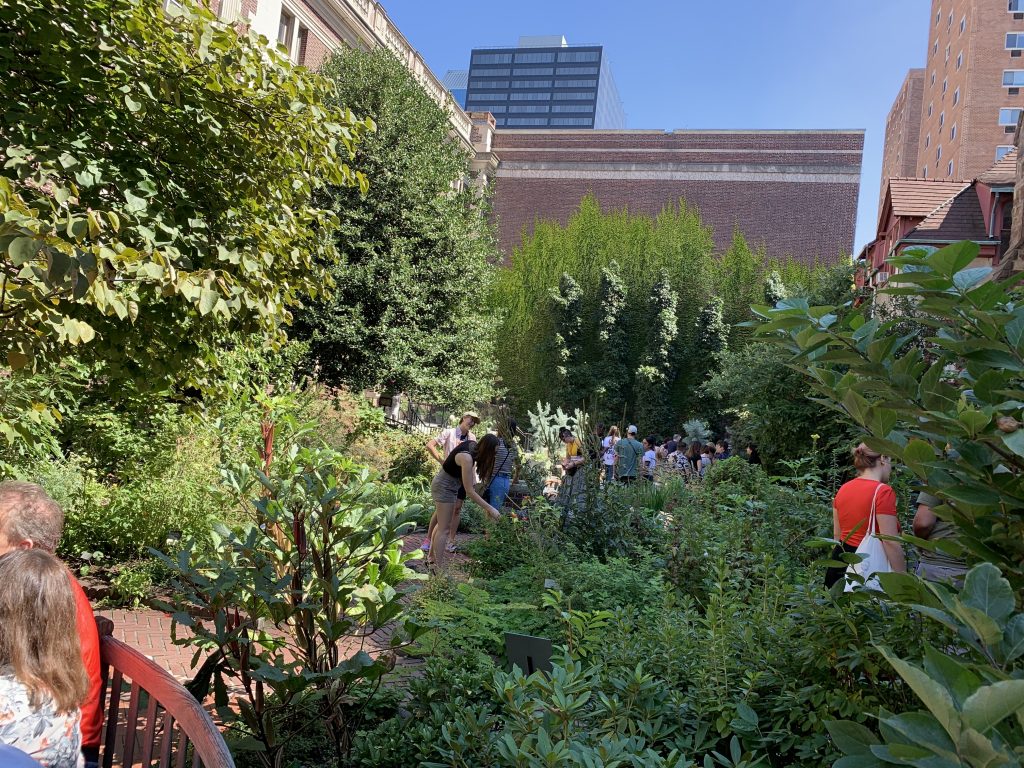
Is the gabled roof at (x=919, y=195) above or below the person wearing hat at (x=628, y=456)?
above

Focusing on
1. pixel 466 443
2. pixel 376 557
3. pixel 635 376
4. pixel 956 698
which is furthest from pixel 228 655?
pixel 635 376

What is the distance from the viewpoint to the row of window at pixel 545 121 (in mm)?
144875

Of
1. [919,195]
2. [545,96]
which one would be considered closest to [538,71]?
[545,96]

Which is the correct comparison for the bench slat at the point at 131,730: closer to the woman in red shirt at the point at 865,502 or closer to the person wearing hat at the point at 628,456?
the woman in red shirt at the point at 865,502

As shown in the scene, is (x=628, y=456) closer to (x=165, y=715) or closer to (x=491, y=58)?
(x=165, y=715)

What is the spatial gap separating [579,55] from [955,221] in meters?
134

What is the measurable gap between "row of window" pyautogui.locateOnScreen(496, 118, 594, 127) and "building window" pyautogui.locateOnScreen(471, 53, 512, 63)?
460 inches

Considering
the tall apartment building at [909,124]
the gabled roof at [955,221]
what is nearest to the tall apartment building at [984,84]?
the tall apartment building at [909,124]

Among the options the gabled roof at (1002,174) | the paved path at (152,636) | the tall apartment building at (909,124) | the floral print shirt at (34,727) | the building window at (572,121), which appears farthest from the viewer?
the building window at (572,121)

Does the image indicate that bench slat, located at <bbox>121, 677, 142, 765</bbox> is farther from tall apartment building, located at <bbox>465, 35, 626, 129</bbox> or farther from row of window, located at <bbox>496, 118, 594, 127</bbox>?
row of window, located at <bbox>496, 118, 594, 127</bbox>

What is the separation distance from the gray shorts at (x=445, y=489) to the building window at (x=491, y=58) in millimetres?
151421

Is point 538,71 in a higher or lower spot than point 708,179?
higher

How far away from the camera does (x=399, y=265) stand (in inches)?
709

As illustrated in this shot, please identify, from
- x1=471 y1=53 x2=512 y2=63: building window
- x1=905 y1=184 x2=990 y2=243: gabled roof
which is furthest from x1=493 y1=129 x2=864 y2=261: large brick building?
x1=471 y1=53 x2=512 y2=63: building window
